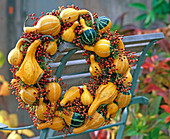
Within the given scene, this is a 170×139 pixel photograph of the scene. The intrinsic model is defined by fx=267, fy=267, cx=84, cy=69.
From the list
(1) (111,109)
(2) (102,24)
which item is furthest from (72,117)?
(2) (102,24)

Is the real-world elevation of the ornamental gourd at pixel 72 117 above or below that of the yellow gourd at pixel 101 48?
below

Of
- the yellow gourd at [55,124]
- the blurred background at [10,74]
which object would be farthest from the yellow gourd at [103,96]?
the blurred background at [10,74]

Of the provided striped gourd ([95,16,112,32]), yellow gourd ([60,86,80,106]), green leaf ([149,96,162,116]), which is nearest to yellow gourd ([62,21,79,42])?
striped gourd ([95,16,112,32])

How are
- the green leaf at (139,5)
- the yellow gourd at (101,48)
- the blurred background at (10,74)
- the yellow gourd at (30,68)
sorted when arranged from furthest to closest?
the green leaf at (139,5) → the blurred background at (10,74) → the yellow gourd at (101,48) → the yellow gourd at (30,68)

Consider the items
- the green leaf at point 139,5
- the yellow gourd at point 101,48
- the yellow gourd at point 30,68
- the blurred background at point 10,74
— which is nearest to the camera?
Answer: the yellow gourd at point 30,68

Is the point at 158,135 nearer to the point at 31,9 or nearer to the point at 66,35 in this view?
the point at 66,35

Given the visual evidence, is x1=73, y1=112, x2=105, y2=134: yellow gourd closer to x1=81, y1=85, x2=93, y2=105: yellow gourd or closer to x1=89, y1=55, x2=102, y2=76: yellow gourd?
x1=81, y1=85, x2=93, y2=105: yellow gourd

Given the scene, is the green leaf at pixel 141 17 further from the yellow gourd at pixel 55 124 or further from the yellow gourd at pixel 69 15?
the yellow gourd at pixel 55 124
